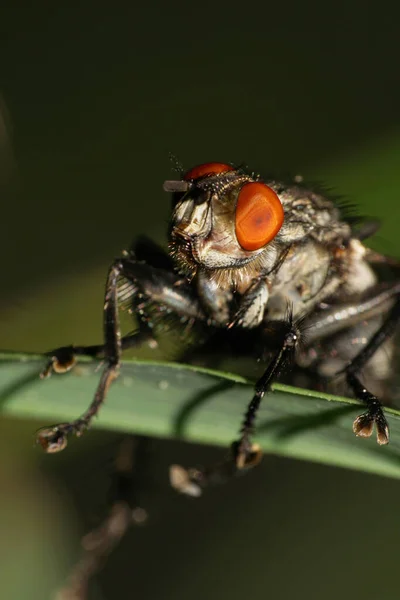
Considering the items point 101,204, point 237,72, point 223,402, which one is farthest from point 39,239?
point 223,402

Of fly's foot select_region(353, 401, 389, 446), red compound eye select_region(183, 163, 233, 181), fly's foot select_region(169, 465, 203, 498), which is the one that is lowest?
fly's foot select_region(169, 465, 203, 498)

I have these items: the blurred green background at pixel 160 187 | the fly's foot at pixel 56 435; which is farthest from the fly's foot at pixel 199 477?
the fly's foot at pixel 56 435

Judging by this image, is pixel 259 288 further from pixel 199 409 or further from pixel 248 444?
pixel 199 409

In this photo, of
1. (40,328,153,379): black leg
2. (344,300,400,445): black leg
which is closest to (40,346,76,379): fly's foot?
(40,328,153,379): black leg

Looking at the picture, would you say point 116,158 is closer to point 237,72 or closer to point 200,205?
point 237,72

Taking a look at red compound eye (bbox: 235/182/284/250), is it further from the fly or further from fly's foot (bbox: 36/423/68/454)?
fly's foot (bbox: 36/423/68/454)

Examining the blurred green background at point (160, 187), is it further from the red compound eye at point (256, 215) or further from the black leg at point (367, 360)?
the red compound eye at point (256, 215)

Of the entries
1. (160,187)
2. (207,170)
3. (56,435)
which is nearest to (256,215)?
(207,170)

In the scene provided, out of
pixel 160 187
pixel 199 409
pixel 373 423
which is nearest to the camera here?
pixel 199 409
